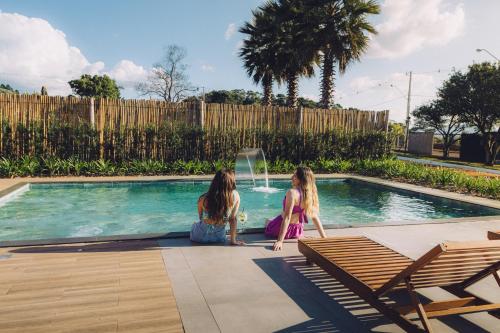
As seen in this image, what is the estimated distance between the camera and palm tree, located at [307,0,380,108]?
18.6 meters

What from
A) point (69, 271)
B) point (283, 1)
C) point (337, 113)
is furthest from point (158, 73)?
point (69, 271)

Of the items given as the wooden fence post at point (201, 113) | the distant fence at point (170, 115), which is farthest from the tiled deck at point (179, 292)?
the wooden fence post at point (201, 113)

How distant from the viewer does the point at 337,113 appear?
16.0 metres

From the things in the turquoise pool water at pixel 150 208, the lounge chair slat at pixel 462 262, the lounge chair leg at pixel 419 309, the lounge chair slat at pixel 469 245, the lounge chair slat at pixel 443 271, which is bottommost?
the turquoise pool water at pixel 150 208

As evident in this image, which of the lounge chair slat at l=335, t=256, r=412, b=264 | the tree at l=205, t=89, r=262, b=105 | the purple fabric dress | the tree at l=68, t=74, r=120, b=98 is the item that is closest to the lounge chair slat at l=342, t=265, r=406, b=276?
the lounge chair slat at l=335, t=256, r=412, b=264

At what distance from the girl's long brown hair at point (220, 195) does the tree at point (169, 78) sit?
39.2 metres

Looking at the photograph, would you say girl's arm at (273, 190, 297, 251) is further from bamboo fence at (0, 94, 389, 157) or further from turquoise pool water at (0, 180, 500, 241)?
bamboo fence at (0, 94, 389, 157)

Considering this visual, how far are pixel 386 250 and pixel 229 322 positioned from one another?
6.50 ft

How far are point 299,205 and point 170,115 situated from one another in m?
9.51

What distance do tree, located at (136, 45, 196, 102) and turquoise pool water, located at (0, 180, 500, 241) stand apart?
3302 centimetres

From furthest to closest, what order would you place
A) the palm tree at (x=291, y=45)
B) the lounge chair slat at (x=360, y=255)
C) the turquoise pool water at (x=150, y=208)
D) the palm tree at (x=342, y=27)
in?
the palm tree at (x=291, y=45) < the palm tree at (x=342, y=27) < the turquoise pool water at (x=150, y=208) < the lounge chair slat at (x=360, y=255)

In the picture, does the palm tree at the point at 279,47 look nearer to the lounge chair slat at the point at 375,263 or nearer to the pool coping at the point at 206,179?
the pool coping at the point at 206,179

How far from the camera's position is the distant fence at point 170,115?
1216 centimetres

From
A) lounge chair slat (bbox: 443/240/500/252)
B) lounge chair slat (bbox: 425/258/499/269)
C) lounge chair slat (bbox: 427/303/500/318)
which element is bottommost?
lounge chair slat (bbox: 427/303/500/318)
